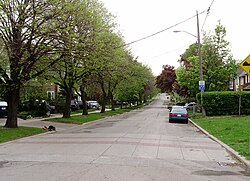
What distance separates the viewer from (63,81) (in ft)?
92.9

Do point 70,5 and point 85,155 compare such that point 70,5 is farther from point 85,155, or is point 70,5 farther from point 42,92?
point 42,92

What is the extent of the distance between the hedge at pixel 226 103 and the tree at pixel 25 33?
59.4 feet

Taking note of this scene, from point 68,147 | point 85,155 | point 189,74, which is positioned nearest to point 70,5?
point 68,147

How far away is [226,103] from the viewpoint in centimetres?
3294

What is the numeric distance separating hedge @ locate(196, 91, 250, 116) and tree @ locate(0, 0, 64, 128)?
59.4ft

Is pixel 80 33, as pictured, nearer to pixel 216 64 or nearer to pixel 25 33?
pixel 25 33

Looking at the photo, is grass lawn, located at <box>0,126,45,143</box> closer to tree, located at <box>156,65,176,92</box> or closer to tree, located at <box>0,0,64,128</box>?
tree, located at <box>0,0,64,128</box>

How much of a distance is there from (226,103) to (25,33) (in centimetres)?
2118

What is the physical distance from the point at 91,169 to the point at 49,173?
1.07 meters

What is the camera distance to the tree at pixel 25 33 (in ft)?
56.6

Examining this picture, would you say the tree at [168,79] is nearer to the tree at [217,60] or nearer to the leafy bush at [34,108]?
the tree at [217,60]

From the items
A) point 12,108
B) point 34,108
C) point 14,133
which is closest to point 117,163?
point 14,133

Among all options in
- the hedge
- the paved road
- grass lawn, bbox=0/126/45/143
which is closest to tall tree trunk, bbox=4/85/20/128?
grass lawn, bbox=0/126/45/143

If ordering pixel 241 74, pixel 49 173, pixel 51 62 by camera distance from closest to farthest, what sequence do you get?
1. pixel 49 173
2. pixel 51 62
3. pixel 241 74
